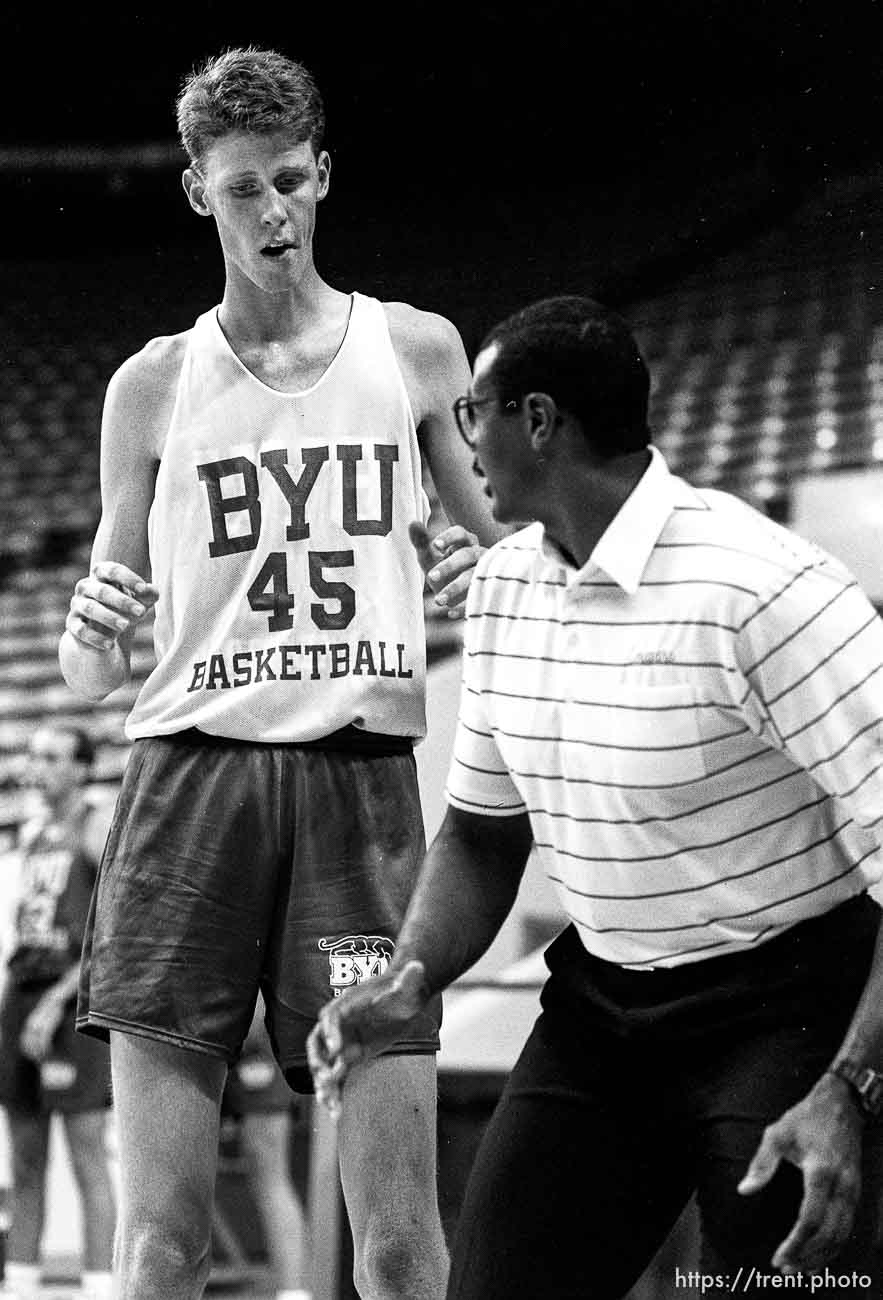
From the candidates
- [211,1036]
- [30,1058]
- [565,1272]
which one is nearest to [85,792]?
[30,1058]

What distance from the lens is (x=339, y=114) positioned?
18.7 ft

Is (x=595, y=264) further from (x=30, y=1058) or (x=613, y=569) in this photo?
(x=613, y=569)

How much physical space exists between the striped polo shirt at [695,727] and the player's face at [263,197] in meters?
0.58

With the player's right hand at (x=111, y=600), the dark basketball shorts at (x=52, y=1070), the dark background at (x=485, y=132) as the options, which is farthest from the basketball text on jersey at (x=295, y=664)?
the dark basketball shorts at (x=52, y=1070)

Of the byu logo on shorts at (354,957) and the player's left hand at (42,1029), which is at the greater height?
the byu logo on shorts at (354,957)

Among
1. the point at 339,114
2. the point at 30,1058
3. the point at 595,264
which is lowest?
the point at 30,1058

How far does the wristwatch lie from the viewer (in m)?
1.34

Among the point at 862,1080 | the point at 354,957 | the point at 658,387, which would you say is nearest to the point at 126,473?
the point at 354,957

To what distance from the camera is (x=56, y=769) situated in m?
4.32

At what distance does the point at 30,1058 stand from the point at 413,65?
3.02 metres

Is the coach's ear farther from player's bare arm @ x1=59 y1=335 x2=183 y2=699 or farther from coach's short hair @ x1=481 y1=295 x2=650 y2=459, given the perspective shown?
coach's short hair @ x1=481 y1=295 x2=650 y2=459

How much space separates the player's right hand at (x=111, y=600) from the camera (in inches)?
71.9

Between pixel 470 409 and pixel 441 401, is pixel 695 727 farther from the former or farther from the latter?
pixel 441 401

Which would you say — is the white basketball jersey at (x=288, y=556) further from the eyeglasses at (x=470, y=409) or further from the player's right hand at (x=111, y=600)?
the eyeglasses at (x=470, y=409)
